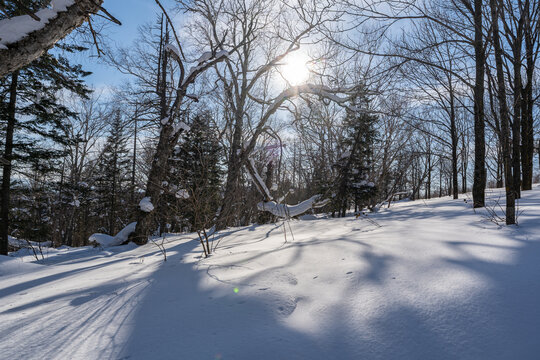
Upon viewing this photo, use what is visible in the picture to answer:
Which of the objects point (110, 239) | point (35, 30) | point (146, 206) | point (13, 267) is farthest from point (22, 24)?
point (110, 239)

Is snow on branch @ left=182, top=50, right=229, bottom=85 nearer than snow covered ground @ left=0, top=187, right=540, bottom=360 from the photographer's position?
No

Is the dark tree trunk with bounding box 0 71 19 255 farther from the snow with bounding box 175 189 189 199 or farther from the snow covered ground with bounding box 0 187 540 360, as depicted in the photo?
the snow covered ground with bounding box 0 187 540 360

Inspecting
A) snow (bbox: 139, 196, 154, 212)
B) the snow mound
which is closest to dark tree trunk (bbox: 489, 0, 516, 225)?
the snow mound

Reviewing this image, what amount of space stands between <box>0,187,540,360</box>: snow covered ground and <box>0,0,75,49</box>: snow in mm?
1883

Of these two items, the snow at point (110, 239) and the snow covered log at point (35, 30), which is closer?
the snow covered log at point (35, 30)

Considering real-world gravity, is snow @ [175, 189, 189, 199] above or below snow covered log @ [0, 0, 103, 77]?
below

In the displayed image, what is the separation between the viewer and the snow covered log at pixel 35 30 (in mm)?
1769

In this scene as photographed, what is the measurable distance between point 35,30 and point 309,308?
2757 mm

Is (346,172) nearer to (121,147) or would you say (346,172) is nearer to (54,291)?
(54,291)

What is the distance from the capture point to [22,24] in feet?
5.96

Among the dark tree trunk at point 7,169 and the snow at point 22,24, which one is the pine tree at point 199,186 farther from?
the dark tree trunk at point 7,169

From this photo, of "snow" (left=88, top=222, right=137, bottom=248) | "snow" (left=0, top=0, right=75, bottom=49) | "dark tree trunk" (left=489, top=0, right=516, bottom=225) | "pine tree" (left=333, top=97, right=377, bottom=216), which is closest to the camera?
"snow" (left=0, top=0, right=75, bottom=49)

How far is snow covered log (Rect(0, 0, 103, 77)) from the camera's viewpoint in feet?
5.80

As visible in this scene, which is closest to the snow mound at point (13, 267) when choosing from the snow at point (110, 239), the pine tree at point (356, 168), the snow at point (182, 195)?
the snow at point (182, 195)
